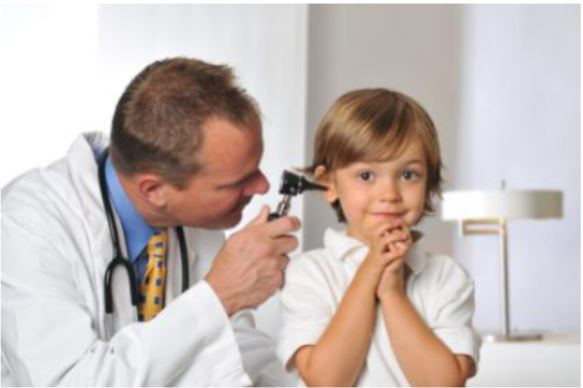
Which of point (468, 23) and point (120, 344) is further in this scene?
point (468, 23)

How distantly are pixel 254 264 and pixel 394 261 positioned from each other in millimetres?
286

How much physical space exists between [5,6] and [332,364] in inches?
91.1

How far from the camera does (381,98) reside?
1.39m

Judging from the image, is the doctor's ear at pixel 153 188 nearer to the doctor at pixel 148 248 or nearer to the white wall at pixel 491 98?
the doctor at pixel 148 248

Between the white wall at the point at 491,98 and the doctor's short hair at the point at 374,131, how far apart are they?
239 centimetres

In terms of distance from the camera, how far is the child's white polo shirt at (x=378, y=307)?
1332 millimetres

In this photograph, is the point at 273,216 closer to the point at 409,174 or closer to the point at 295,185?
the point at 295,185

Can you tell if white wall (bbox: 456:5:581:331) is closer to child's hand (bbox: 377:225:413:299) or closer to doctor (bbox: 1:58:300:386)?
doctor (bbox: 1:58:300:386)

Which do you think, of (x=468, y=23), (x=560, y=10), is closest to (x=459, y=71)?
(x=468, y=23)

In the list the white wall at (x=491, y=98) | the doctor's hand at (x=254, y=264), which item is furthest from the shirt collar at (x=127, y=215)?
the white wall at (x=491, y=98)

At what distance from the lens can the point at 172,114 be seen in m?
1.63

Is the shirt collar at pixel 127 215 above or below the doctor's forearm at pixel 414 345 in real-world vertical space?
above

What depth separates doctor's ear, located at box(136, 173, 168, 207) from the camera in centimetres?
169

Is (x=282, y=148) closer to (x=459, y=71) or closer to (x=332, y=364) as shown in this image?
(x=459, y=71)
